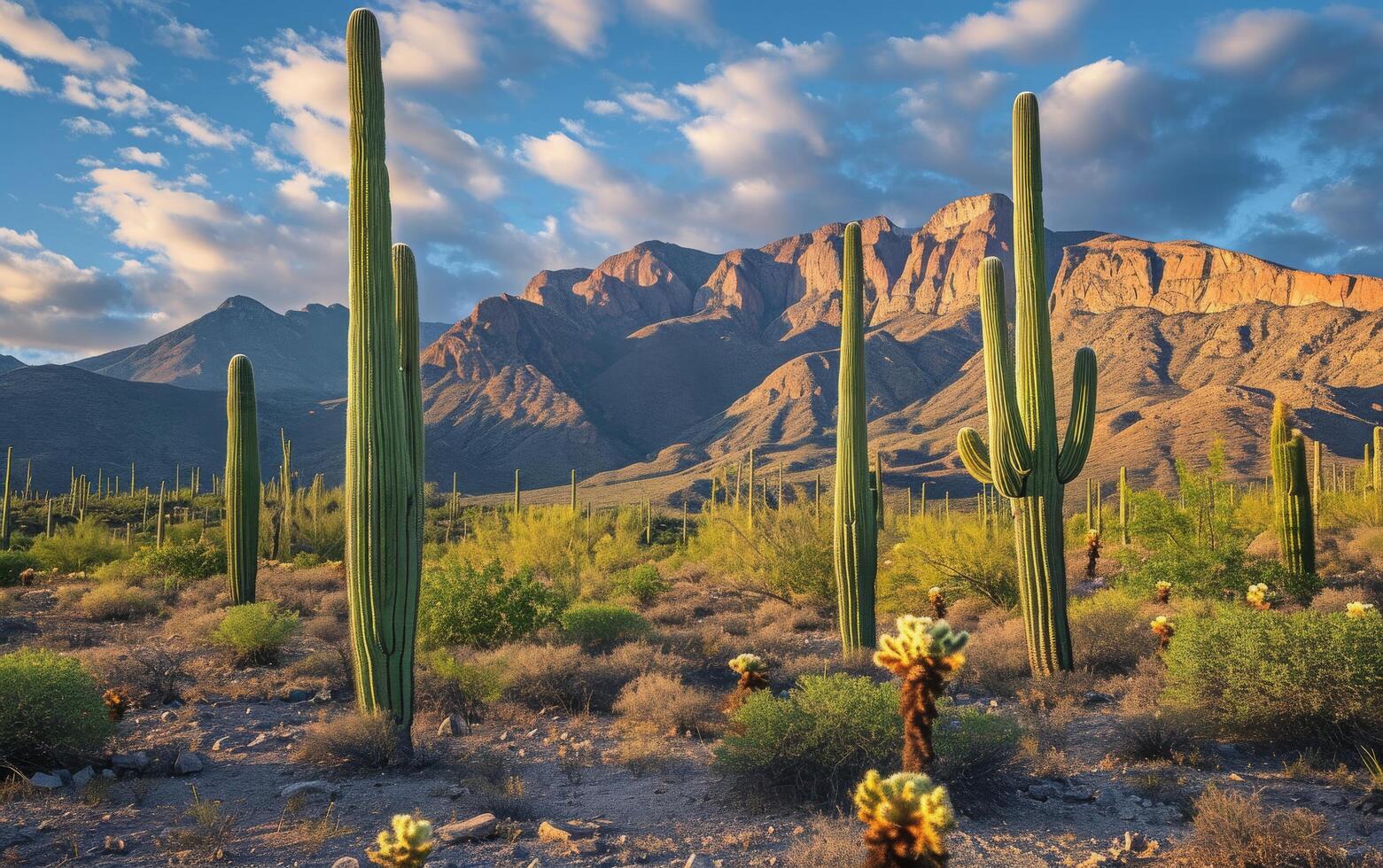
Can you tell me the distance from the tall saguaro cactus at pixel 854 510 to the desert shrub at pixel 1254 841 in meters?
5.71

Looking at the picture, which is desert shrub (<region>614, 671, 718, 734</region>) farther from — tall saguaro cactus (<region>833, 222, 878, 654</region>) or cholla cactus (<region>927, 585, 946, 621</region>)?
cholla cactus (<region>927, 585, 946, 621</region>)

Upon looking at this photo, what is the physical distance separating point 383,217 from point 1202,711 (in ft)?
26.9

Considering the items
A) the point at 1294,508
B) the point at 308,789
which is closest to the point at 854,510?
the point at 308,789

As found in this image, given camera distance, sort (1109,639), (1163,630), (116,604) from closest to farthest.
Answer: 1. (1163,630)
2. (1109,639)
3. (116,604)

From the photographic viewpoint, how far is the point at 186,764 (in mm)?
6801

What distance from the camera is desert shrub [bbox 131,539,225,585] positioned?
61.4ft

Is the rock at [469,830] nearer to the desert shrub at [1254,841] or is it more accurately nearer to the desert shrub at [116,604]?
the desert shrub at [1254,841]

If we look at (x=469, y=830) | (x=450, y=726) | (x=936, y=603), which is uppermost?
(x=936, y=603)

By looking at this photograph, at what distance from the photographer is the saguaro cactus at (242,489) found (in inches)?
556

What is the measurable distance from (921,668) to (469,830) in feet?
10.5

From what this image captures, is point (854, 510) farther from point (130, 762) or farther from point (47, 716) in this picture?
point (47, 716)

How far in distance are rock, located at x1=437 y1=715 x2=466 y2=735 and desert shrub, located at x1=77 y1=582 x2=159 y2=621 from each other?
993 cm

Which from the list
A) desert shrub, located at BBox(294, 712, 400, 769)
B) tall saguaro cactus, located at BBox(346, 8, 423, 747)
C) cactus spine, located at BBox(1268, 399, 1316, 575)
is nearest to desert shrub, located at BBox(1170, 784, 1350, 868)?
desert shrub, located at BBox(294, 712, 400, 769)

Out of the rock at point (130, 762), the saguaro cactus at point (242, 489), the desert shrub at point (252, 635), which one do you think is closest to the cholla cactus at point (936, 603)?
the desert shrub at point (252, 635)
